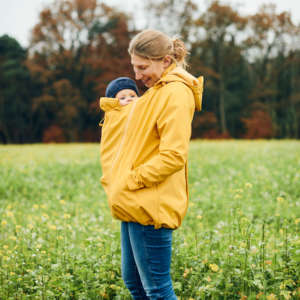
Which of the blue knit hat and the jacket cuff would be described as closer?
the jacket cuff

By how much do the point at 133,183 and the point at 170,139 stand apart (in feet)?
1.15

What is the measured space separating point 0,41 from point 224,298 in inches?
1379

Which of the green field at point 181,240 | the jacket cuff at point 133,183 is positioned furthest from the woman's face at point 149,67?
the green field at point 181,240

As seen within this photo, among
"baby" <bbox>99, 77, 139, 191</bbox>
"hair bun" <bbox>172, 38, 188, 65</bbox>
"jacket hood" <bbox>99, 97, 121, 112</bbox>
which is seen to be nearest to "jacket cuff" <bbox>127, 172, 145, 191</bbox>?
"baby" <bbox>99, 77, 139, 191</bbox>

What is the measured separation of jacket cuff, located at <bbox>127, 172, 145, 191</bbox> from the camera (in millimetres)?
2164

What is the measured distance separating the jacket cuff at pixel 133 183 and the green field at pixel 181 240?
116 cm

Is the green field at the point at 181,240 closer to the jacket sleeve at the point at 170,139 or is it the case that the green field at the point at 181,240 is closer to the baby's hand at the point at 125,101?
the jacket sleeve at the point at 170,139

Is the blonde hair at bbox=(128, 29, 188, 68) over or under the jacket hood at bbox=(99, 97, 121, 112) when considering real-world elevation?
over

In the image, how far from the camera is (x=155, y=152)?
2262 millimetres

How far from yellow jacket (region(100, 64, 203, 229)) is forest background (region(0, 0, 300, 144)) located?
28545 mm

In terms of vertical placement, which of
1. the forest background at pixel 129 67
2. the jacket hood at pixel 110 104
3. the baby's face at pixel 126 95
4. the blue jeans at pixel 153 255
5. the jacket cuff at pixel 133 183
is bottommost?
the blue jeans at pixel 153 255

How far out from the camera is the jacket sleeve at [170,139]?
6.89ft

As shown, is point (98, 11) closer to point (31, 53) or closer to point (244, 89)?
point (31, 53)

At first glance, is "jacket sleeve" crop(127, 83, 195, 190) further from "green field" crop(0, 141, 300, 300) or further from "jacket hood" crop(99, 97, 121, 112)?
"green field" crop(0, 141, 300, 300)
